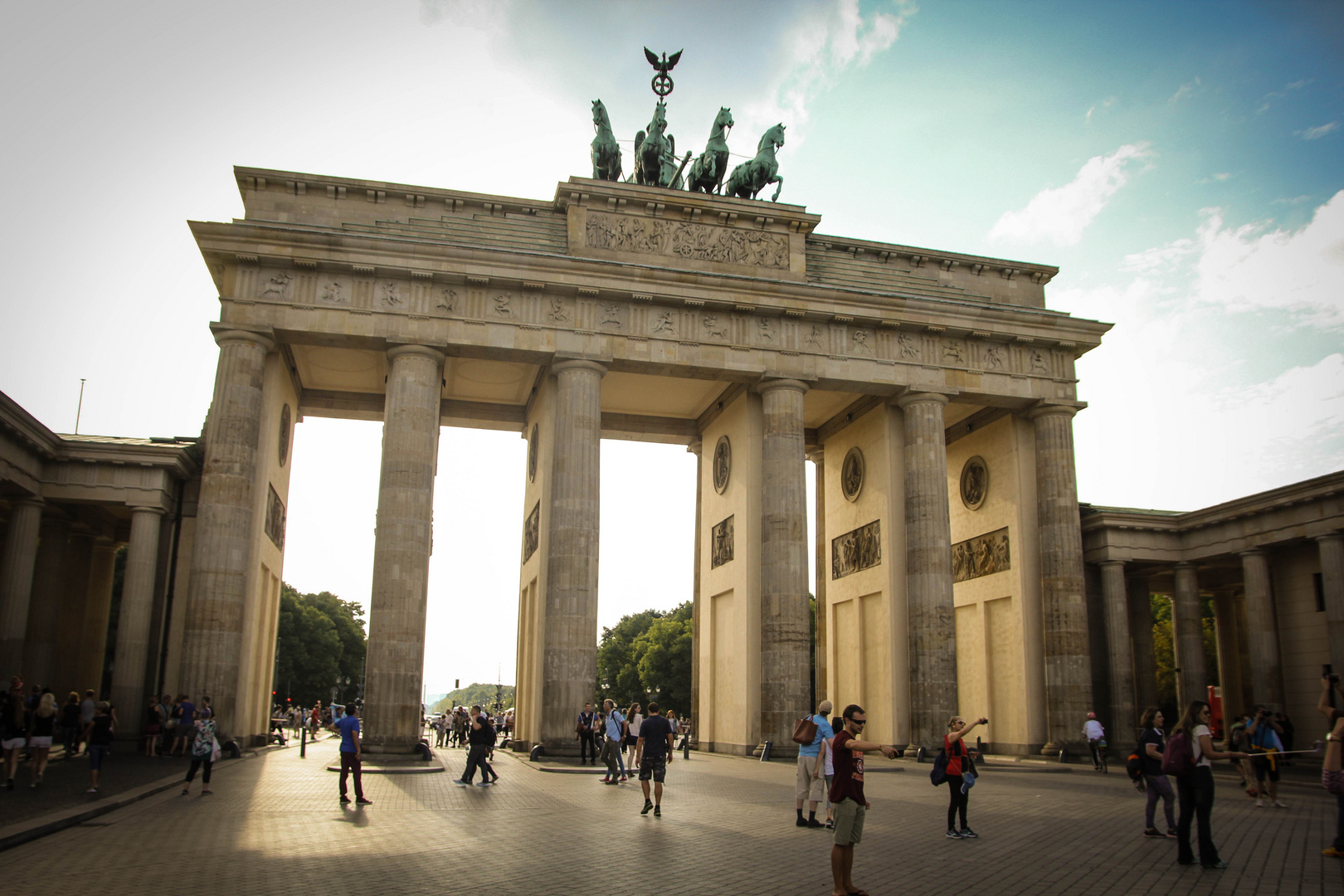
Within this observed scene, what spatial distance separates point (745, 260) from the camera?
33.2 metres

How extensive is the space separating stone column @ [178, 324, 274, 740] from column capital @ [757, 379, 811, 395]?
15.2 m

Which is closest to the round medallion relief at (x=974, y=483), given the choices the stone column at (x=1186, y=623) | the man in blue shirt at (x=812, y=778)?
the stone column at (x=1186, y=623)

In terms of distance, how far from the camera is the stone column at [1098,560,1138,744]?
3374 centimetres

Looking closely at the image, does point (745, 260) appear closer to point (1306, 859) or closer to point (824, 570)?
point (824, 570)

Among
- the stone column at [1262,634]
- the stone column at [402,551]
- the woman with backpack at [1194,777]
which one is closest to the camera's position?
the woman with backpack at [1194,777]

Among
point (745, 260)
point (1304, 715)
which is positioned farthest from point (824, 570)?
point (1304, 715)

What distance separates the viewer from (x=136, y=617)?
28.3 metres

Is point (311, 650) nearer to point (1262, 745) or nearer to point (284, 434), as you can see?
point (284, 434)

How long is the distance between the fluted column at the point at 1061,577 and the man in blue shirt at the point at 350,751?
2355cm

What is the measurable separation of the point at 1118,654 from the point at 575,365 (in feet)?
70.2

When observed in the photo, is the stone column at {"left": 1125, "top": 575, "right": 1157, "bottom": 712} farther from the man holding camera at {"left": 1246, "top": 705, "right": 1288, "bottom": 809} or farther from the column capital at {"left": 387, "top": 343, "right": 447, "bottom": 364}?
the column capital at {"left": 387, "top": 343, "right": 447, "bottom": 364}

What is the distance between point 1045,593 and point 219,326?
27.2 meters

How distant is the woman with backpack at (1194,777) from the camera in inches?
437

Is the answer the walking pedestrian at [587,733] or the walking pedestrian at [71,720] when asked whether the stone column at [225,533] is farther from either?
the walking pedestrian at [587,733]
